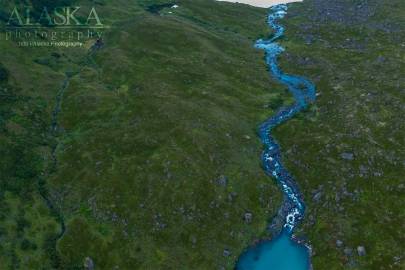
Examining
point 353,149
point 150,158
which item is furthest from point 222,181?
point 353,149

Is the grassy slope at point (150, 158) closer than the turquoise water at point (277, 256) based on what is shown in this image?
No

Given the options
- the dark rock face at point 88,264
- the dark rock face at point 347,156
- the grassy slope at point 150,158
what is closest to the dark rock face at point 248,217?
the grassy slope at point 150,158

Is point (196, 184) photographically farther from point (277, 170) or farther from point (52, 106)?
point (52, 106)

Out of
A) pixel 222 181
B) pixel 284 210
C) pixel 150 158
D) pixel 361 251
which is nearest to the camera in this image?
pixel 361 251

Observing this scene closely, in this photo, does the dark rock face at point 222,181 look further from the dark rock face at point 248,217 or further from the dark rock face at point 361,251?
the dark rock face at point 361,251

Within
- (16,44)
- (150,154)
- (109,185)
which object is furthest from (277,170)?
(16,44)

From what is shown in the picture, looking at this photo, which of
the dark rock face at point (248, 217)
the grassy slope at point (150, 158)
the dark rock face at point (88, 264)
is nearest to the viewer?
the dark rock face at point (88, 264)

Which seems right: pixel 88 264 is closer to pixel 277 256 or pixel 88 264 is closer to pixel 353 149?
pixel 277 256
